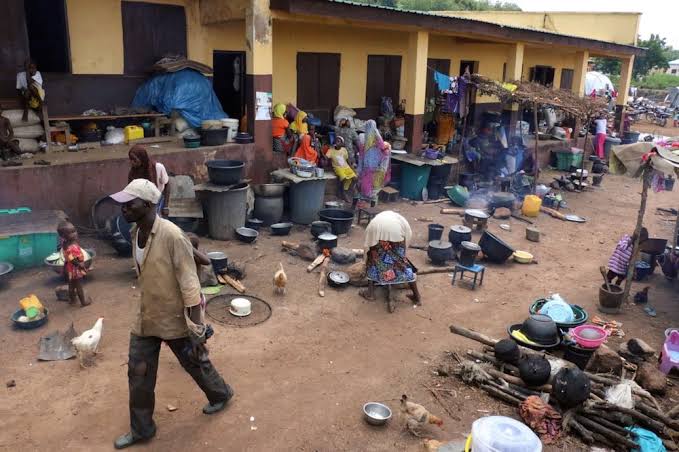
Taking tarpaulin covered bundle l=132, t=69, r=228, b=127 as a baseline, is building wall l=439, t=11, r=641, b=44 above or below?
above

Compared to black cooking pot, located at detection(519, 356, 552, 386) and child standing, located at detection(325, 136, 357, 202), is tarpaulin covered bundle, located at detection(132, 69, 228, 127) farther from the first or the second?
black cooking pot, located at detection(519, 356, 552, 386)

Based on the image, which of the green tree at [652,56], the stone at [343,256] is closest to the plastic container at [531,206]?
the stone at [343,256]

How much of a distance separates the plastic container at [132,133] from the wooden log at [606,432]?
874 centimetres

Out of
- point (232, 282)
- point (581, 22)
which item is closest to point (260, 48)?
point (232, 282)

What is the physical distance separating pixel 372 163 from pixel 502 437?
7960mm

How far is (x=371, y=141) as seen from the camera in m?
11.1

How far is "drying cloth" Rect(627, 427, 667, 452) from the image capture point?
15.1 feet

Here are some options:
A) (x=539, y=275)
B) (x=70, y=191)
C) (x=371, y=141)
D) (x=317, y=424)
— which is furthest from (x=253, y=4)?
(x=317, y=424)

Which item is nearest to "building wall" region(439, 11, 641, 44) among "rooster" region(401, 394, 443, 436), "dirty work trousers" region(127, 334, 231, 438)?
"rooster" region(401, 394, 443, 436)

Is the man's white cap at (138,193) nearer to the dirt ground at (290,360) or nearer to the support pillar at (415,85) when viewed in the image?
the dirt ground at (290,360)

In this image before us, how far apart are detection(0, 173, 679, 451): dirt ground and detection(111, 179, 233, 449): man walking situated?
512 millimetres

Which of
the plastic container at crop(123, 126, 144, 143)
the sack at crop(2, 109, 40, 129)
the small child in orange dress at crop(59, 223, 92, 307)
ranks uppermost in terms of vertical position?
the sack at crop(2, 109, 40, 129)

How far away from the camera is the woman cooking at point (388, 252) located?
6.77 meters

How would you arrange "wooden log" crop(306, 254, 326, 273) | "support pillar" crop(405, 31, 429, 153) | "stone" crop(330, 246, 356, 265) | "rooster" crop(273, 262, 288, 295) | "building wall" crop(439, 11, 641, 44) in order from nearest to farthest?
"rooster" crop(273, 262, 288, 295) → "wooden log" crop(306, 254, 326, 273) → "stone" crop(330, 246, 356, 265) → "support pillar" crop(405, 31, 429, 153) → "building wall" crop(439, 11, 641, 44)
